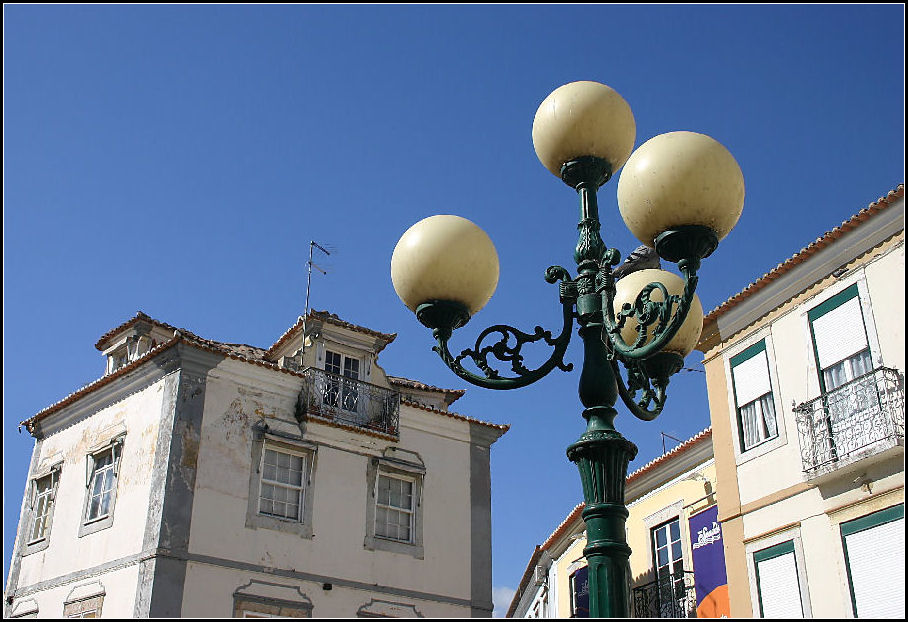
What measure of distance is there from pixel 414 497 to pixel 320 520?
2.44 m

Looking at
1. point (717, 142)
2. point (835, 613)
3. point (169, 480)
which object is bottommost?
point (835, 613)

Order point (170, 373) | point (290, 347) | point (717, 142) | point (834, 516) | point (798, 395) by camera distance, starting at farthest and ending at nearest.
Result: point (290, 347), point (170, 373), point (798, 395), point (834, 516), point (717, 142)

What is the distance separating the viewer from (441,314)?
4.82 meters

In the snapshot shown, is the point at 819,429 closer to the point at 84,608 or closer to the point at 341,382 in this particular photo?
the point at 341,382

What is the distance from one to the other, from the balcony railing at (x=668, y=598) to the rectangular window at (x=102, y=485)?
33.4 ft

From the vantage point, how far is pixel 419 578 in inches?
Result: 771

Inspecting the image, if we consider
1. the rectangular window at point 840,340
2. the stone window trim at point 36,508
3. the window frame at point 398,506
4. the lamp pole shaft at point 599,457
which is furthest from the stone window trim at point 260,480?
the lamp pole shaft at point 599,457

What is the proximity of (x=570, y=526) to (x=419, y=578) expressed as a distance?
4.51 metres

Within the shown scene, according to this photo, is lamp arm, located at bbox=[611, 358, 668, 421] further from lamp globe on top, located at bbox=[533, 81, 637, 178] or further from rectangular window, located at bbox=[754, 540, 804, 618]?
rectangular window, located at bbox=[754, 540, 804, 618]

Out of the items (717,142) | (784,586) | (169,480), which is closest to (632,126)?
(717,142)

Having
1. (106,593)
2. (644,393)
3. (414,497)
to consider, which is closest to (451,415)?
(414,497)

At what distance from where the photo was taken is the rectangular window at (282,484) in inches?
722

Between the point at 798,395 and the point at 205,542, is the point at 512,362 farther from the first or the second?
the point at 205,542

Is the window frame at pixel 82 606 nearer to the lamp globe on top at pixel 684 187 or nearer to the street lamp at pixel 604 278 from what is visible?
the street lamp at pixel 604 278
